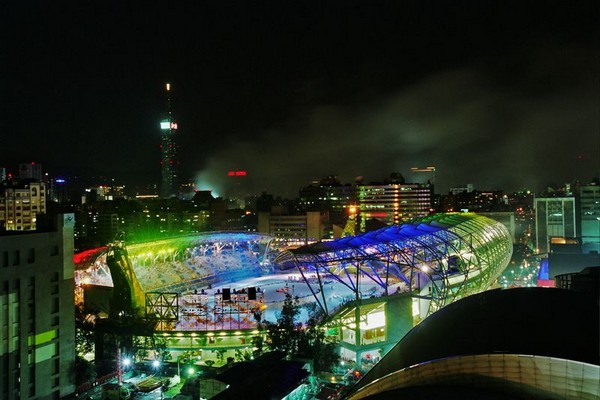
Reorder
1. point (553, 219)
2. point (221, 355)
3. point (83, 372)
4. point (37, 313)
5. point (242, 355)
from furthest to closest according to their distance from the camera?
1. point (553, 219)
2. point (221, 355)
3. point (242, 355)
4. point (83, 372)
5. point (37, 313)

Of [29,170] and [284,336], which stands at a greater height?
[29,170]

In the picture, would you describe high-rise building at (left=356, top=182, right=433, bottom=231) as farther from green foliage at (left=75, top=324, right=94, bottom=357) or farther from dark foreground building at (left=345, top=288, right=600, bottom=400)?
dark foreground building at (left=345, top=288, right=600, bottom=400)

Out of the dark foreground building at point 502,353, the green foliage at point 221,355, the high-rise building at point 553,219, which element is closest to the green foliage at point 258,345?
the green foliage at point 221,355

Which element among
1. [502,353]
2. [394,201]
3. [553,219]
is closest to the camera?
[502,353]

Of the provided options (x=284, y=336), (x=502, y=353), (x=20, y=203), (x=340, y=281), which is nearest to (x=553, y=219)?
(x=340, y=281)

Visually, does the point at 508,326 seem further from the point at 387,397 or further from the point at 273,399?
the point at 273,399

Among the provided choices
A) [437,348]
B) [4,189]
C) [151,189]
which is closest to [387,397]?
[437,348]

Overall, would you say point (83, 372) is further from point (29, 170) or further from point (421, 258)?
point (29, 170)

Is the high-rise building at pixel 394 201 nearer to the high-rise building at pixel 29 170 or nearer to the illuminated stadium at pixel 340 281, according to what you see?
the illuminated stadium at pixel 340 281

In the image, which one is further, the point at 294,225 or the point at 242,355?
the point at 294,225
